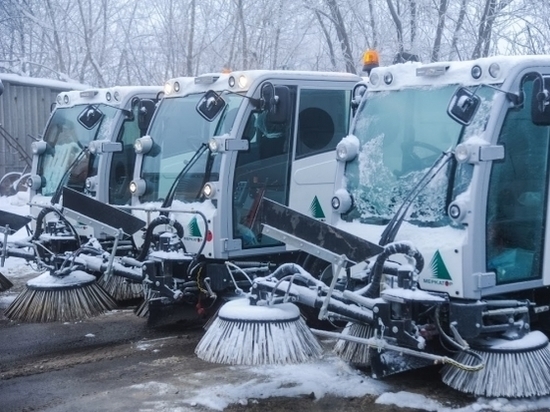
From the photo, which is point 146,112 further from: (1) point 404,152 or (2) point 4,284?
(1) point 404,152

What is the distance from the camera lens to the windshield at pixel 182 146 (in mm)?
7543

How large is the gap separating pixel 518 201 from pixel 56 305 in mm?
4597

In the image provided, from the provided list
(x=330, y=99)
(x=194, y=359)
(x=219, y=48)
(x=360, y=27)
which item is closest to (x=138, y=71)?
(x=219, y=48)

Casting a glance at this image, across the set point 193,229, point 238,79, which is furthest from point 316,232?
point 238,79

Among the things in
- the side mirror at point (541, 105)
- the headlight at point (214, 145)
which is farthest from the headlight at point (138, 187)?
the side mirror at point (541, 105)

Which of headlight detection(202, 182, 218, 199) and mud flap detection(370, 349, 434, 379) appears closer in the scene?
mud flap detection(370, 349, 434, 379)

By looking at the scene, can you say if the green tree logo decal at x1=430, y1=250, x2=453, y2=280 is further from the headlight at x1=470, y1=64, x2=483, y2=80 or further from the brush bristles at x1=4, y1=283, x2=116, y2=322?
the brush bristles at x1=4, y1=283, x2=116, y2=322

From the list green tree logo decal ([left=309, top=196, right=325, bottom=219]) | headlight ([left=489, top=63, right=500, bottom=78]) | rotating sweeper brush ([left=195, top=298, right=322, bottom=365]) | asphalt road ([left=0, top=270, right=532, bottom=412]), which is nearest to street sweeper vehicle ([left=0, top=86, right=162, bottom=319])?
asphalt road ([left=0, top=270, right=532, bottom=412])

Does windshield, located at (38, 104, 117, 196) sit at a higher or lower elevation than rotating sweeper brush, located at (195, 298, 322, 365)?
higher

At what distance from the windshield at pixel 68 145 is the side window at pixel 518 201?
5167mm

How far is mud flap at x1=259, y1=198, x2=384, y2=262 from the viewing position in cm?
527

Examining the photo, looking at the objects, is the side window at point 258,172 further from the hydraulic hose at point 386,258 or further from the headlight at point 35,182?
the headlight at point 35,182

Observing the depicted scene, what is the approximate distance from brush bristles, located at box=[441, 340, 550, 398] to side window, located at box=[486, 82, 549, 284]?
496mm

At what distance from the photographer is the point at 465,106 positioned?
Result: 18.1ft
